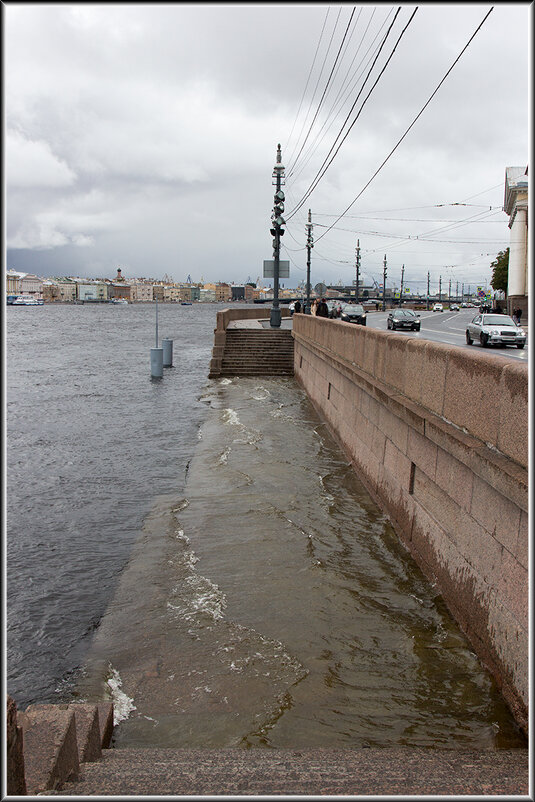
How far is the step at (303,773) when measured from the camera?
9.47 feet

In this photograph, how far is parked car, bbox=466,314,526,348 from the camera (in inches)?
1008

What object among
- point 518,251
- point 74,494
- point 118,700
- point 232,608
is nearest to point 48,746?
point 118,700

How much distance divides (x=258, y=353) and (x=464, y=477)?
79.8 ft

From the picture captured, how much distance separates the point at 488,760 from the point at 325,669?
1945 mm

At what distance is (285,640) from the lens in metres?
5.95

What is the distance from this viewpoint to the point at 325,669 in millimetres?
5441

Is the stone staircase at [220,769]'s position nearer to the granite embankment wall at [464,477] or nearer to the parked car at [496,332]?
the granite embankment wall at [464,477]

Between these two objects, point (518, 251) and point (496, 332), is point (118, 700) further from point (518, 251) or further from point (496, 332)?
point (518, 251)

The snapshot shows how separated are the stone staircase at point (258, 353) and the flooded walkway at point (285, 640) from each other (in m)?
18.2

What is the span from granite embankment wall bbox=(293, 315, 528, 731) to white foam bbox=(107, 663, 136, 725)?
9.08 ft

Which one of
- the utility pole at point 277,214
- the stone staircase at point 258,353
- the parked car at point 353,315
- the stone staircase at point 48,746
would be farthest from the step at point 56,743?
the parked car at point 353,315

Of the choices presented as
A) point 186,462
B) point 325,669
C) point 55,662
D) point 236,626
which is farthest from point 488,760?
point 186,462

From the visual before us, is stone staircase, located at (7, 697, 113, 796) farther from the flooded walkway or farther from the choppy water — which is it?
the choppy water

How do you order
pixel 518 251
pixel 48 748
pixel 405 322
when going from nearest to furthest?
1. pixel 48 748
2. pixel 405 322
3. pixel 518 251
